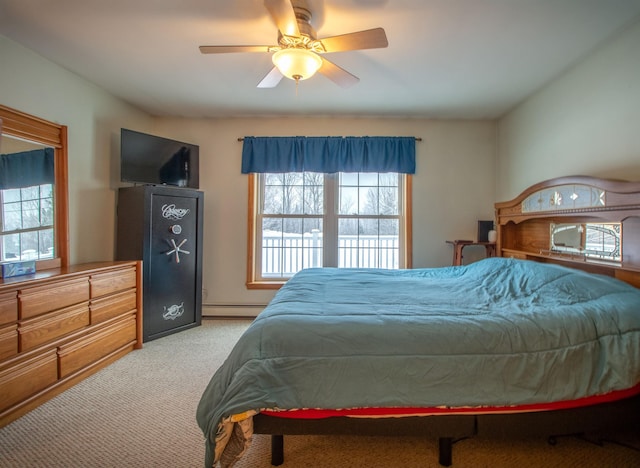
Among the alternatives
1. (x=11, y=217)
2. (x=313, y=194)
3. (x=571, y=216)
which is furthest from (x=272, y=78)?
(x=571, y=216)

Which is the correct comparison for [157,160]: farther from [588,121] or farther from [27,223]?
[588,121]

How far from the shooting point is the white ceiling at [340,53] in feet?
5.77

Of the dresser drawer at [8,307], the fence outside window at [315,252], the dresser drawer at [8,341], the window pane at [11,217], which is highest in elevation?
the window pane at [11,217]

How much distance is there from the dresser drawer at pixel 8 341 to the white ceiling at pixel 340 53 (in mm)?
2037

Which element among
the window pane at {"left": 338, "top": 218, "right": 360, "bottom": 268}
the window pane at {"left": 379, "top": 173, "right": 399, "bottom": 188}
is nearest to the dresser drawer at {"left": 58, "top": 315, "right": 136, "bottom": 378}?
the window pane at {"left": 338, "top": 218, "right": 360, "bottom": 268}

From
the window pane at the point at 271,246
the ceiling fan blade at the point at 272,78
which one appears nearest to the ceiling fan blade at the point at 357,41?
the ceiling fan blade at the point at 272,78

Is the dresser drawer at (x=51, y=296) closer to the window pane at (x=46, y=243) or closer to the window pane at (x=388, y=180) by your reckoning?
the window pane at (x=46, y=243)

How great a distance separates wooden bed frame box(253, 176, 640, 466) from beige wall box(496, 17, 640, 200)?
0.89ft

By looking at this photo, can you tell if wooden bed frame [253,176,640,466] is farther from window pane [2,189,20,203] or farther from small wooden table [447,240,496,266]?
window pane [2,189,20,203]

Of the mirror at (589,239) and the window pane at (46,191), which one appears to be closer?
the mirror at (589,239)

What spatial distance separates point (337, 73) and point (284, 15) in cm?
58

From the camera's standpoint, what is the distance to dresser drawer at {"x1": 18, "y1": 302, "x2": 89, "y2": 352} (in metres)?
1.76

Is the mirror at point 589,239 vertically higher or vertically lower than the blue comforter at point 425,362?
higher

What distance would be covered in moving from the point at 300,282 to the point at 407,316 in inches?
38.0
